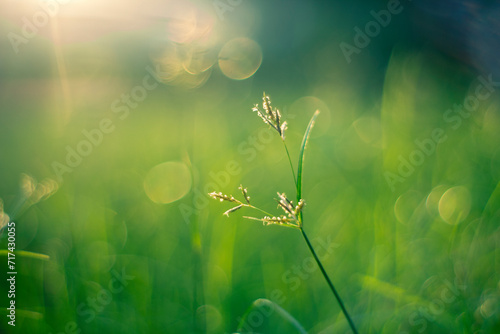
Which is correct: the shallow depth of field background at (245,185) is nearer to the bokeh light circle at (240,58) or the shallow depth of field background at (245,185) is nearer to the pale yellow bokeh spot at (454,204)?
the pale yellow bokeh spot at (454,204)

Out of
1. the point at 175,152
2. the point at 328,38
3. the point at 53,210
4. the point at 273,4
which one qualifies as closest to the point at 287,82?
the point at 328,38

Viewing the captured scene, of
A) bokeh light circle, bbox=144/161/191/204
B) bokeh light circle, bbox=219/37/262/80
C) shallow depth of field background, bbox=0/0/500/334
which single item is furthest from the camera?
bokeh light circle, bbox=219/37/262/80

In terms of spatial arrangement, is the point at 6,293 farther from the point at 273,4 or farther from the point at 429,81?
the point at 273,4

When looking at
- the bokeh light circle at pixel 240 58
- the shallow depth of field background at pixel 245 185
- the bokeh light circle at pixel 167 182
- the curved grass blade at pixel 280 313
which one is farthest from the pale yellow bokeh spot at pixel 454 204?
the bokeh light circle at pixel 240 58

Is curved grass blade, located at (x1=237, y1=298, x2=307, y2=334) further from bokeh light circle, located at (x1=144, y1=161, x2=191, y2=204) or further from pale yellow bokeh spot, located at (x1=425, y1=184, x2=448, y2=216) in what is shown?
bokeh light circle, located at (x1=144, y1=161, x2=191, y2=204)

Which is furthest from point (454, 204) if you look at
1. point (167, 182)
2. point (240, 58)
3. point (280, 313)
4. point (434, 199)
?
Result: point (240, 58)

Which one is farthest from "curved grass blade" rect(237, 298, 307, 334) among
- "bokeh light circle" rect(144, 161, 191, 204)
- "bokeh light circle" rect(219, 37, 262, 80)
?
"bokeh light circle" rect(219, 37, 262, 80)
